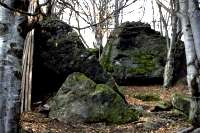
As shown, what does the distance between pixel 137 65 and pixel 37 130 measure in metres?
10.4

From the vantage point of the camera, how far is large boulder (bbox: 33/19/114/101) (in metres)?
11.5

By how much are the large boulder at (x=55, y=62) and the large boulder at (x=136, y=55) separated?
637 cm

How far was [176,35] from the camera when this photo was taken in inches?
712

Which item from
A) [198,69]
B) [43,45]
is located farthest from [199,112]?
[43,45]

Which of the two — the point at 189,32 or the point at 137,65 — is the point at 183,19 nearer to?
the point at 189,32

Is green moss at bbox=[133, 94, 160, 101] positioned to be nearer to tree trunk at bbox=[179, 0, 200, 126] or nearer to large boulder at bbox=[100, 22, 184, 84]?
large boulder at bbox=[100, 22, 184, 84]

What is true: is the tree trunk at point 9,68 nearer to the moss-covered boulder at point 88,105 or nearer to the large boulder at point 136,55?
the moss-covered boulder at point 88,105

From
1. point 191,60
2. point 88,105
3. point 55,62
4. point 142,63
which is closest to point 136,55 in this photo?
point 142,63

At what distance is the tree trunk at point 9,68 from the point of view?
512 cm

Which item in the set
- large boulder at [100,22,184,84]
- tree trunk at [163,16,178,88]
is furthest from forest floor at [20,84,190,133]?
large boulder at [100,22,184,84]

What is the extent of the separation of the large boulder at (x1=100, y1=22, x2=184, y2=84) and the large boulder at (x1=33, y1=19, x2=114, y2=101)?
20.9 ft

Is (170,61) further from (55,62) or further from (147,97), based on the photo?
(55,62)

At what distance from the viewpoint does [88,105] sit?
32.6 feet

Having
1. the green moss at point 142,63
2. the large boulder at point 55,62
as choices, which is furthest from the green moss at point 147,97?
the green moss at point 142,63
